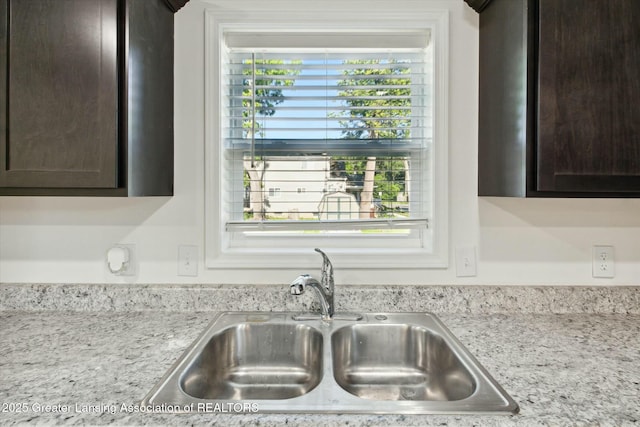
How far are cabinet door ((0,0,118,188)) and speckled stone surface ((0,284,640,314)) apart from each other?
19.9 inches

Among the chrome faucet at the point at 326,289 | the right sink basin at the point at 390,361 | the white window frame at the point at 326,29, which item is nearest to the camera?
the right sink basin at the point at 390,361

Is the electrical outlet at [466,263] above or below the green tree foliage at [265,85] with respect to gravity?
below

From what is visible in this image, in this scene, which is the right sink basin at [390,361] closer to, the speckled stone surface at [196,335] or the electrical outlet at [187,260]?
the speckled stone surface at [196,335]

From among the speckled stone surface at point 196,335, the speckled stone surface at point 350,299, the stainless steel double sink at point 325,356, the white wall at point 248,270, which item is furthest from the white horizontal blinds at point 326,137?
the speckled stone surface at point 196,335

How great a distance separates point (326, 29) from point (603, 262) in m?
1.40

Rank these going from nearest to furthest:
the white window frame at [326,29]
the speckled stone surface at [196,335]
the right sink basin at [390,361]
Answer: the speckled stone surface at [196,335]
the right sink basin at [390,361]
the white window frame at [326,29]

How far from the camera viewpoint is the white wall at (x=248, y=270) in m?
1.35

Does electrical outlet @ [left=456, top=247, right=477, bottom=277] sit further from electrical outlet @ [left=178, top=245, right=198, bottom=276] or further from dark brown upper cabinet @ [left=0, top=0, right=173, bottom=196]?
dark brown upper cabinet @ [left=0, top=0, right=173, bottom=196]

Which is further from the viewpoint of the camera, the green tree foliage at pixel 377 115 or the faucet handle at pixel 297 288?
the green tree foliage at pixel 377 115

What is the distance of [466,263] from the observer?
136 centimetres

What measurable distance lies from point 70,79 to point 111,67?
129mm

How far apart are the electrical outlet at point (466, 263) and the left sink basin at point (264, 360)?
2.00 ft

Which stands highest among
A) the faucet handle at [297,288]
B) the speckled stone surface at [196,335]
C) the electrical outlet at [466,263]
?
the electrical outlet at [466,263]

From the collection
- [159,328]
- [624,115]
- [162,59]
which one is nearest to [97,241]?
[159,328]
